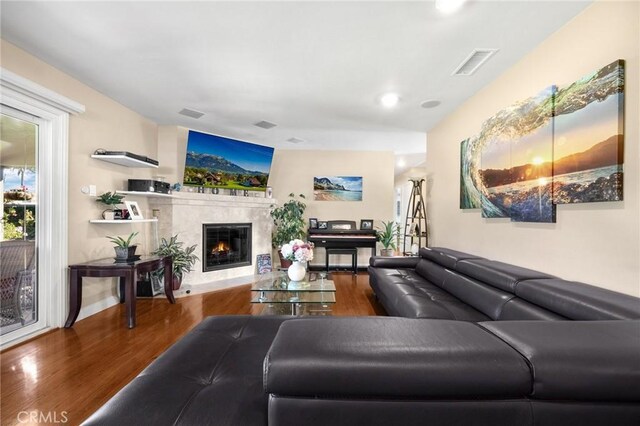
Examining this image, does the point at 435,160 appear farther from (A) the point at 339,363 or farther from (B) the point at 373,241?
(A) the point at 339,363

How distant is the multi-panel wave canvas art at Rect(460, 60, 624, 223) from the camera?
1558 millimetres

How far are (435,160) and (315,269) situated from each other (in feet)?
10.3

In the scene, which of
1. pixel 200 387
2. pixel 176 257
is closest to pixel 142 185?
pixel 176 257

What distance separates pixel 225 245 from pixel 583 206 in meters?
4.61

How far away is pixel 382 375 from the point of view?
26.5 inches

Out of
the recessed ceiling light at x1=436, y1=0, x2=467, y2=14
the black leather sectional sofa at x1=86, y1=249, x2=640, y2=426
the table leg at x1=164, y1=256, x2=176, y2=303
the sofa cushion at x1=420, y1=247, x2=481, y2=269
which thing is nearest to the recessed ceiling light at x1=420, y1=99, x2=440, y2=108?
the recessed ceiling light at x1=436, y1=0, x2=467, y2=14

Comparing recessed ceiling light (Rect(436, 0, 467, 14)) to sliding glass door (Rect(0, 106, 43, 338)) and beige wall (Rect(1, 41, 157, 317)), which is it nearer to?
beige wall (Rect(1, 41, 157, 317))

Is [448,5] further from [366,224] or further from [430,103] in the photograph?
[366,224]

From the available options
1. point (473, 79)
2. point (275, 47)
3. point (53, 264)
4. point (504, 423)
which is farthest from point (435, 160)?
point (53, 264)

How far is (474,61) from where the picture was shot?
92.2 inches

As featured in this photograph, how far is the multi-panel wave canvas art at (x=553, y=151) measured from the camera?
1.56 m

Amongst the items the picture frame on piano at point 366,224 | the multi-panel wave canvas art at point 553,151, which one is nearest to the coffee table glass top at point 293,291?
the multi-panel wave canvas art at point 553,151

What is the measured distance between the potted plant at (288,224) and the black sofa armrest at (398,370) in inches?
174

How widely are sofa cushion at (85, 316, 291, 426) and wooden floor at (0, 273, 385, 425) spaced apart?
0.91 metres
